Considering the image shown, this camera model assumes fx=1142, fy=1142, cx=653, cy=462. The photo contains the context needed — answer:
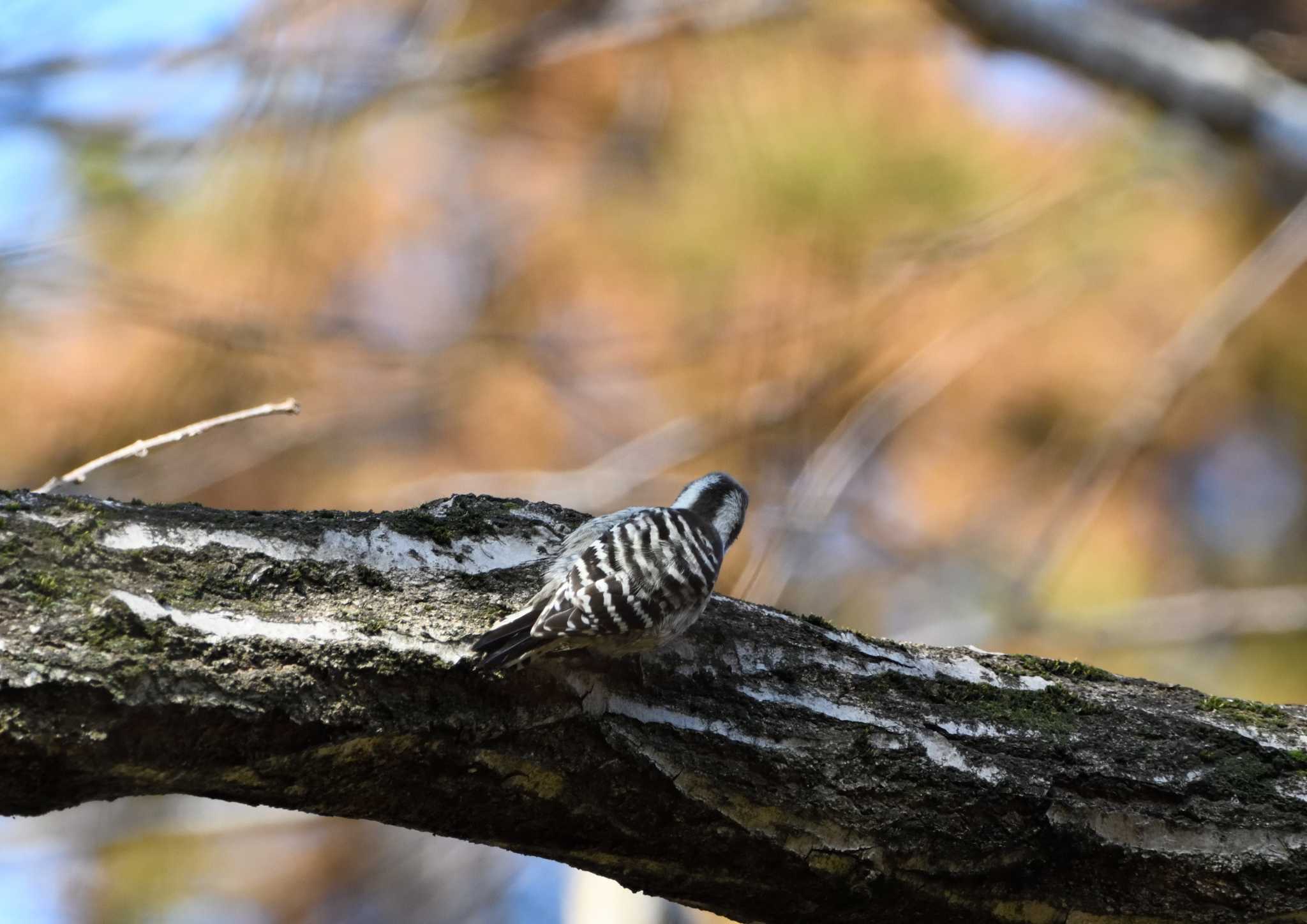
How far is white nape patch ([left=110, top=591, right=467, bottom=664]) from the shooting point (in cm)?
112

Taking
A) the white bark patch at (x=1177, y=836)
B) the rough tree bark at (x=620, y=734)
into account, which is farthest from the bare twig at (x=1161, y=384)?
the white bark patch at (x=1177, y=836)

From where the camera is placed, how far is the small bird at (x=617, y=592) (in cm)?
125

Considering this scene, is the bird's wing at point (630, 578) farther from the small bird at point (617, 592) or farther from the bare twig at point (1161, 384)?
the bare twig at point (1161, 384)

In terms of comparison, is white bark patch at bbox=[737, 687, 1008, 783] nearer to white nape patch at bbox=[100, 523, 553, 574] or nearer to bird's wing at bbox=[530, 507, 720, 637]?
bird's wing at bbox=[530, 507, 720, 637]

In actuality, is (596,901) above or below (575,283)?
below

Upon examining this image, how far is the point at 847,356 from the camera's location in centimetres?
412

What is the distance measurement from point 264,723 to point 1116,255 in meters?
4.03

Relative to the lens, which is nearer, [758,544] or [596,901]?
[758,544]

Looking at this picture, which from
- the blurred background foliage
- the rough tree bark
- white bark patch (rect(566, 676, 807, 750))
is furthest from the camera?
the blurred background foliage

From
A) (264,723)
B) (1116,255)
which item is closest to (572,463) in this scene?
(1116,255)

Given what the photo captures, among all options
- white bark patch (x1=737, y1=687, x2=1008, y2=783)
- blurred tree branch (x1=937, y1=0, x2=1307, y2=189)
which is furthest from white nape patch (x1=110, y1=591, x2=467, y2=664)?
blurred tree branch (x1=937, y1=0, x2=1307, y2=189)

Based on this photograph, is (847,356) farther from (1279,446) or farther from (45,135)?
A: (45,135)

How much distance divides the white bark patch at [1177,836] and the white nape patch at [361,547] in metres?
0.76

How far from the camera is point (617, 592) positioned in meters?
1.37
